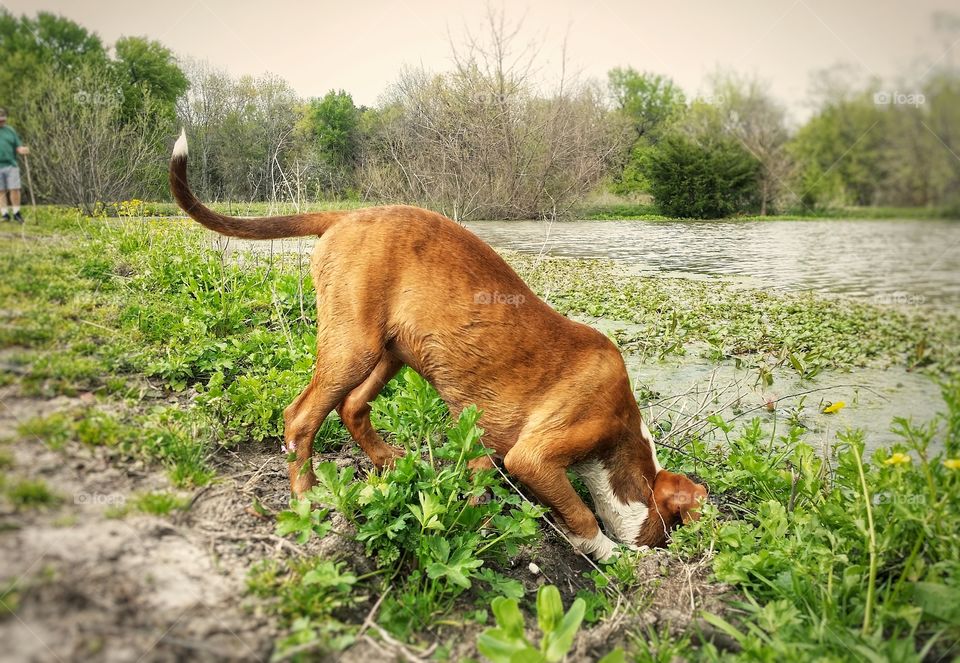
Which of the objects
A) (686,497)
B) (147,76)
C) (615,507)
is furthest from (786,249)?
(147,76)

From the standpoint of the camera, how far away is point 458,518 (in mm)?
2697

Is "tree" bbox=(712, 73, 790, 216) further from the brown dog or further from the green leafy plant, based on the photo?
the green leafy plant

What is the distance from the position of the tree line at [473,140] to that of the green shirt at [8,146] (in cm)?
23

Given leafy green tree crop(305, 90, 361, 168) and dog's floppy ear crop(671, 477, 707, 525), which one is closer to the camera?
dog's floppy ear crop(671, 477, 707, 525)

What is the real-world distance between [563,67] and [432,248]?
2.47m

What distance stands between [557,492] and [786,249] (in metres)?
2.97

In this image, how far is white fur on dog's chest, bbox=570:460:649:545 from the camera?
131 inches

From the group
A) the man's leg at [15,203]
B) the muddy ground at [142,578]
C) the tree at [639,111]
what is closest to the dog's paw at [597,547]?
the muddy ground at [142,578]

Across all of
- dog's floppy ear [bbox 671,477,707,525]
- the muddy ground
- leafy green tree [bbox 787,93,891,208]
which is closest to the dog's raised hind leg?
the muddy ground

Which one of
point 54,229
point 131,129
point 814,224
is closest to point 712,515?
point 814,224

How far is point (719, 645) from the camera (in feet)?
7.99

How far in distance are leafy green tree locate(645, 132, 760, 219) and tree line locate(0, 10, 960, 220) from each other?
0.01 meters

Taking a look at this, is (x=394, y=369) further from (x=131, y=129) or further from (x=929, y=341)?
(x=929, y=341)

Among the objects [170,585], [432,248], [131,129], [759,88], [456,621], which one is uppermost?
[759,88]
